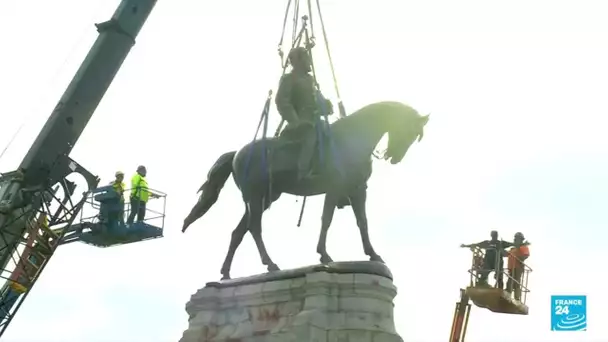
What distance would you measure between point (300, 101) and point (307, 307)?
3849 millimetres

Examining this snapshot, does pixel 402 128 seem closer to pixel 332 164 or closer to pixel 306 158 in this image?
pixel 332 164

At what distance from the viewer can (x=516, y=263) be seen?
947 inches

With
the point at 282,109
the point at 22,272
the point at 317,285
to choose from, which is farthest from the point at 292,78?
the point at 22,272

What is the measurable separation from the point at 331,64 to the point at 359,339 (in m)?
5.58

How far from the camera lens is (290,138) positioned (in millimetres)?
18891

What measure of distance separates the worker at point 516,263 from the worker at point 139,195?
9972mm

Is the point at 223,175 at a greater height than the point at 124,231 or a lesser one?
lesser

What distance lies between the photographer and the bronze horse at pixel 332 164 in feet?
59.9

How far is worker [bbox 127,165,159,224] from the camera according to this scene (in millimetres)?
28922

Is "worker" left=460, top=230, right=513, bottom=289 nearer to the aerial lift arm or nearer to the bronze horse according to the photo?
the aerial lift arm

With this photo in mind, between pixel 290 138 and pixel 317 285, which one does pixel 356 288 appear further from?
pixel 290 138

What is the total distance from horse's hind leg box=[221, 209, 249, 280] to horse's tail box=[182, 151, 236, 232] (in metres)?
0.83

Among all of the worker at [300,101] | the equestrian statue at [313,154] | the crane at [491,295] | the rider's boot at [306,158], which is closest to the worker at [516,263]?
the crane at [491,295]

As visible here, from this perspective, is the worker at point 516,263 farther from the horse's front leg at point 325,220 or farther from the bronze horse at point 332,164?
the horse's front leg at point 325,220
